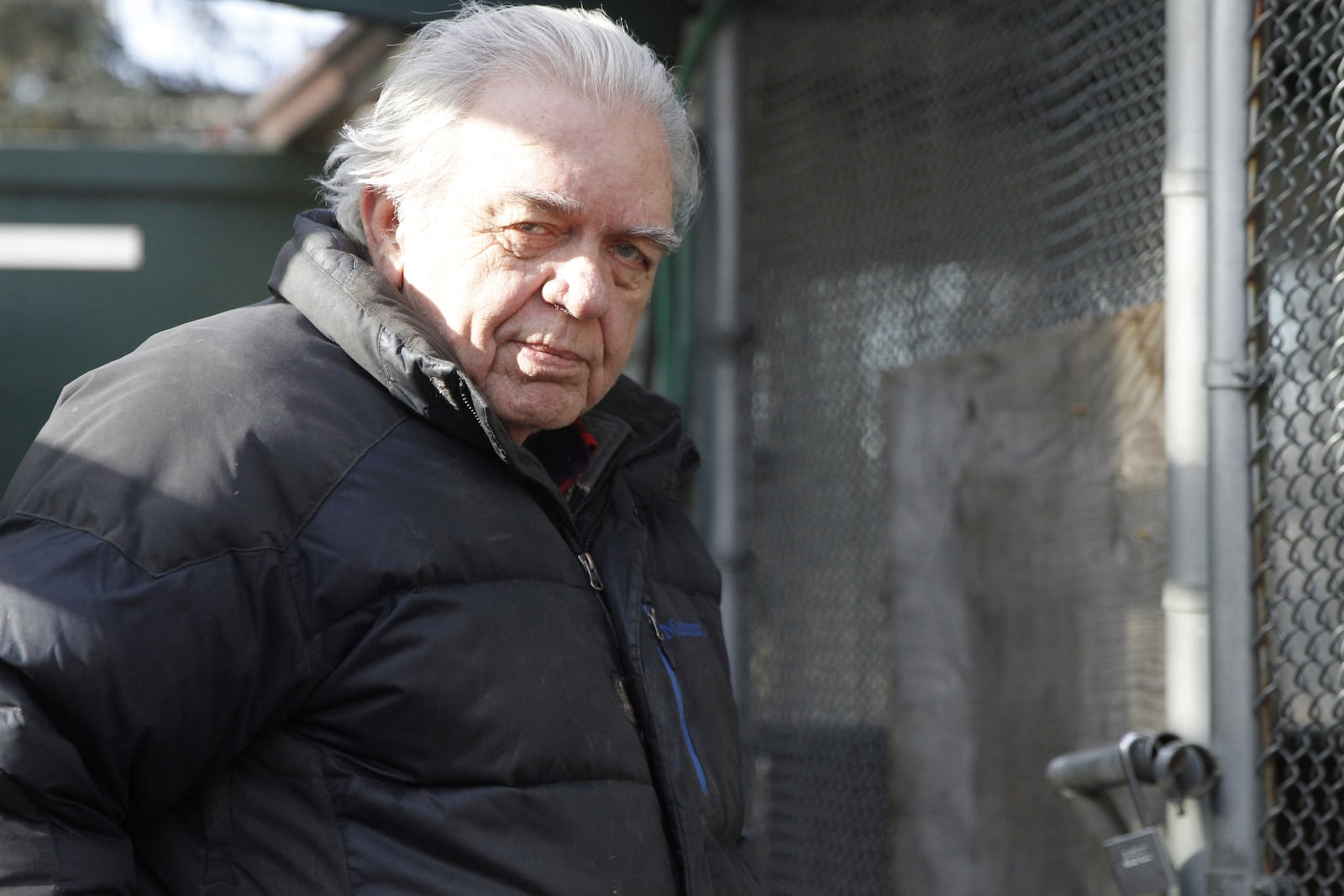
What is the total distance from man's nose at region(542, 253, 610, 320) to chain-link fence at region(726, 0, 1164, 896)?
1.17 meters

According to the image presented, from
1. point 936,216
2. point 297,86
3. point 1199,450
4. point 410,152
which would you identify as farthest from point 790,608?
point 297,86

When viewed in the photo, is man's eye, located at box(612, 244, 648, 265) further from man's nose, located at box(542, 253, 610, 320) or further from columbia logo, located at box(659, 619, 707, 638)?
columbia logo, located at box(659, 619, 707, 638)

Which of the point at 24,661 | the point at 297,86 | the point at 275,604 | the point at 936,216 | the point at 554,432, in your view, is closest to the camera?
the point at 24,661

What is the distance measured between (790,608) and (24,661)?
2.31 metres

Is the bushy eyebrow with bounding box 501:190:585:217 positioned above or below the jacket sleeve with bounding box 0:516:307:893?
above

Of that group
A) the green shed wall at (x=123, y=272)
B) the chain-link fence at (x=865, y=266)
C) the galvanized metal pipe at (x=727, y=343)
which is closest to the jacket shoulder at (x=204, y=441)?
the chain-link fence at (x=865, y=266)

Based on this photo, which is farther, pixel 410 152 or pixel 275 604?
pixel 410 152

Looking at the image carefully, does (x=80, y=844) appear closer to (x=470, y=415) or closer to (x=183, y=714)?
(x=183, y=714)

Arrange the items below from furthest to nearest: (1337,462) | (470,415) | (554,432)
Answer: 1. (1337,462)
2. (554,432)
3. (470,415)

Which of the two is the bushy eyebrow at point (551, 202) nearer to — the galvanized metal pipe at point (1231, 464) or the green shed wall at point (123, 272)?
the galvanized metal pipe at point (1231, 464)

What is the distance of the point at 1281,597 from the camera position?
6.58ft

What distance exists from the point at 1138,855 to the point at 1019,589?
2.32 ft

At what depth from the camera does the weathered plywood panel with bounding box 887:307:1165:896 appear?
7.68ft

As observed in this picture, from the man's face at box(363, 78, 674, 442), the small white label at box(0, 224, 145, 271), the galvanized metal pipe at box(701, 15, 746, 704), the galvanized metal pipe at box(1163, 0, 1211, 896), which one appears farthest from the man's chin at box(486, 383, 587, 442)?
the small white label at box(0, 224, 145, 271)
